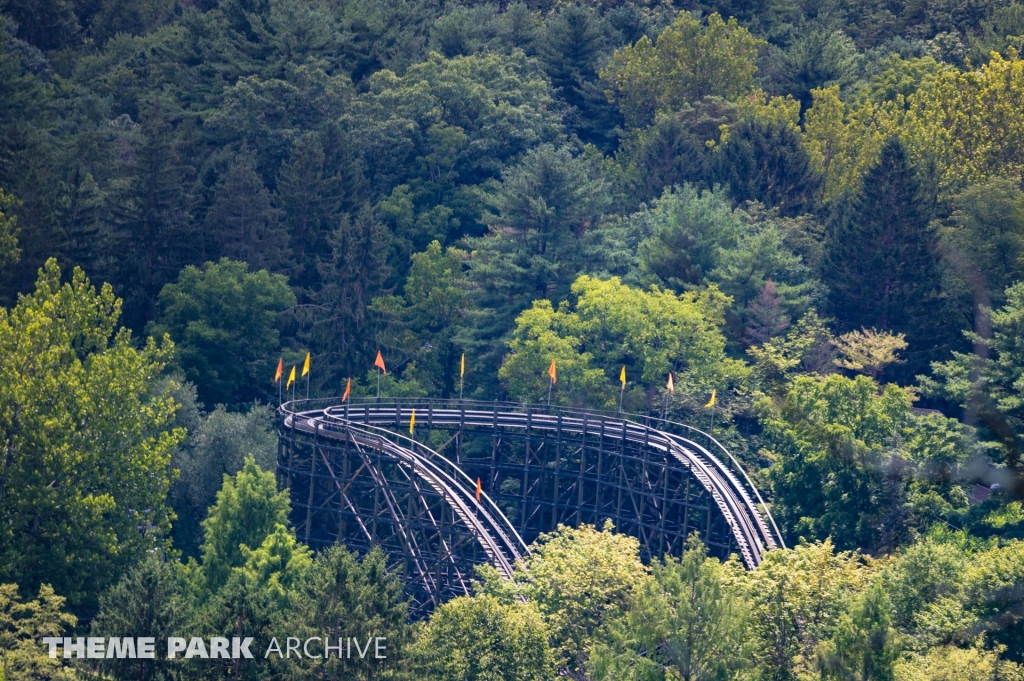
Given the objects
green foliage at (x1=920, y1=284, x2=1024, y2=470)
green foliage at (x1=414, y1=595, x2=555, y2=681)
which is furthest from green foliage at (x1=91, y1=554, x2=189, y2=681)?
green foliage at (x1=920, y1=284, x2=1024, y2=470)

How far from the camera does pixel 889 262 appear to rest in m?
68.6

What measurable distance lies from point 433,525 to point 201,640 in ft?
44.4

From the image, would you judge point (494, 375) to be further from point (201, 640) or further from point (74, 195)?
point (201, 640)

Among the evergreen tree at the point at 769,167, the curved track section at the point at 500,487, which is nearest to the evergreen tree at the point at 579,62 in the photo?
the evergreen tree at the point at 769,167

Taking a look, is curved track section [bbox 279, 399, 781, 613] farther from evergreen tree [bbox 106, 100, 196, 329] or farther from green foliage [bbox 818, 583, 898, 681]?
Answer: evergreen tree [bbox 106, 100, 196, 329]

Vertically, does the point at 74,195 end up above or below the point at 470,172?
below

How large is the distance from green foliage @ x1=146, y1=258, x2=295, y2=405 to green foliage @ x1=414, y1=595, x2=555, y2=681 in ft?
107

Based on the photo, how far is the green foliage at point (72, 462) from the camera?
46.3 metres

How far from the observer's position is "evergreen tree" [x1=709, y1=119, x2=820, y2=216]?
266 ft

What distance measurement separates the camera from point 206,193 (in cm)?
8000

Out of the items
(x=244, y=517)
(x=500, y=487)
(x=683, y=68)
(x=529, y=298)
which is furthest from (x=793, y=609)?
(x=683, y=68)

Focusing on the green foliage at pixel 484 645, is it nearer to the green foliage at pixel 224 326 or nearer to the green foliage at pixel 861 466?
the green foliage at pixel 861 466

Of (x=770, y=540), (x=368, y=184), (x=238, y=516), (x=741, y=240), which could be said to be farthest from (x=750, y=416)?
(x=368, y=184)

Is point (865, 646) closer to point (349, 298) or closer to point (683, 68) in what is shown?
point (349, 298)
